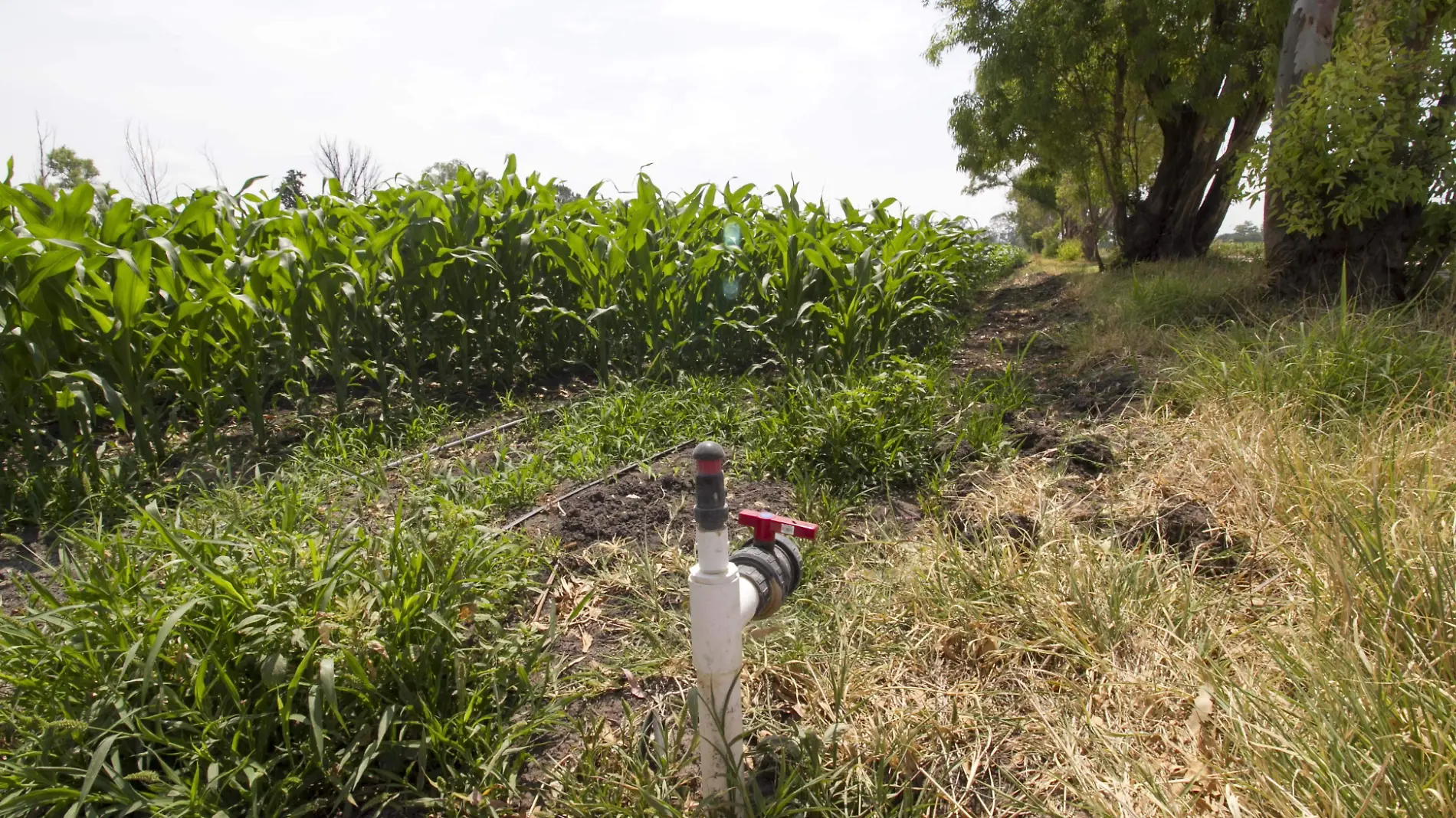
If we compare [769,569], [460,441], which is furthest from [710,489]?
[460,441]

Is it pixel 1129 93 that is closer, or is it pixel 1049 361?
pixel 1049 361

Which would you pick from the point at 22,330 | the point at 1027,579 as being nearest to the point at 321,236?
the point at 22,330

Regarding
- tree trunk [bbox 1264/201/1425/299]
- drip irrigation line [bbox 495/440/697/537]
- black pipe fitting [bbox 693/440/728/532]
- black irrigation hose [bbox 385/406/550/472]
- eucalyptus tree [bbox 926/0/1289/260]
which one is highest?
eucalyptus tree [bbox 926/0/1289/260]

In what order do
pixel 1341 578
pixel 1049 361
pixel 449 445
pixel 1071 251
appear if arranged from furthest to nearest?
pixel 1071 251 → pixel 1049 361 → pixel 449 445 → pixel 1341 578

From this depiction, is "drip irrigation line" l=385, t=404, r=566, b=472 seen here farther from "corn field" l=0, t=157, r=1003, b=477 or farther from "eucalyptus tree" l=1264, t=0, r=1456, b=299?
"eucalyptus tree" l=1264, t=0, r=1456, b=299

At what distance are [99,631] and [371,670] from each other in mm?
512

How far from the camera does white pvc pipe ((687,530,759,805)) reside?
1.11m

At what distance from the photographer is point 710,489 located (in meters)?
1.09

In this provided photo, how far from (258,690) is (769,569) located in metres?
0.99

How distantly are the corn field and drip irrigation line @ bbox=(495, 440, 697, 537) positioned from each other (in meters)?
1.03

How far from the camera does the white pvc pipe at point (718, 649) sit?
3.63 feet

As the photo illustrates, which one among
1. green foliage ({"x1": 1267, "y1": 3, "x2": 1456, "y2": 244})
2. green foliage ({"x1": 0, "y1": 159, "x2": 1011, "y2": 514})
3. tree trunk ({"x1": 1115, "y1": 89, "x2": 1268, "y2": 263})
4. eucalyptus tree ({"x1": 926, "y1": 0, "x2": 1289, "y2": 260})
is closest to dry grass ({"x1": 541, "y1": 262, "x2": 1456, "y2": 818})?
green foliage ({"x1": 0, "y1": 159, "x2": 1011, "y2": 514})

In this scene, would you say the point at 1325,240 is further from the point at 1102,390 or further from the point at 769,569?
the point at 769,569

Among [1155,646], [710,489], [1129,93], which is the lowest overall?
[1155,646]
